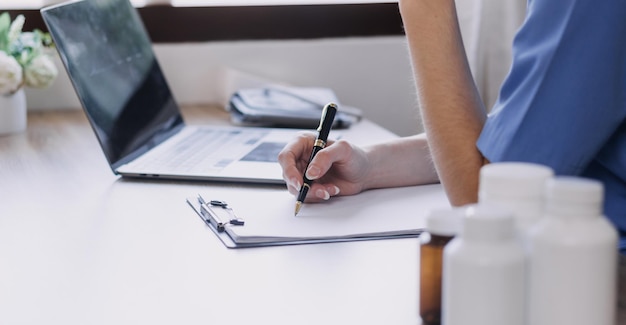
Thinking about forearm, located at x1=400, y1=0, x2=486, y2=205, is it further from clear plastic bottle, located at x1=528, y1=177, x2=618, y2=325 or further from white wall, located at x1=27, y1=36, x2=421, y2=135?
white wall, located at x1=27, y1=36, x2=421, y2=135

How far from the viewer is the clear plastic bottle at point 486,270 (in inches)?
26.4

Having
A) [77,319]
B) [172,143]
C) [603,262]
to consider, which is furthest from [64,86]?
[603,262]

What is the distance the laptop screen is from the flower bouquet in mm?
244

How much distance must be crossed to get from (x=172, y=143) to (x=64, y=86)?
55cm

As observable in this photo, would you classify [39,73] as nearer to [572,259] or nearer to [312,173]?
[312,173]

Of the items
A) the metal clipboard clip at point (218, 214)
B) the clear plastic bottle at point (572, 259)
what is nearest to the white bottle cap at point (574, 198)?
the clear plastic bottle at point (572, 259)

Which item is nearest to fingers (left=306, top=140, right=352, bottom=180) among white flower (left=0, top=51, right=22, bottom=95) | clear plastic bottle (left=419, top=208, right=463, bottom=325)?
clear plastic bottle (left=419, top=208, right=463, bottom=325)

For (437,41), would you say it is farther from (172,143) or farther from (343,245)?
(172,143)

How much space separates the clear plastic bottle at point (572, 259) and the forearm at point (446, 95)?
0.49m

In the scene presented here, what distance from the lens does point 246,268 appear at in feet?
3.62

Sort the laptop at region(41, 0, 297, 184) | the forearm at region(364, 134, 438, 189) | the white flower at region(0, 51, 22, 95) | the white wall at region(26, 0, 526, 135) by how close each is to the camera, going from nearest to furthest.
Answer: the forearm at region(364, 134, 438, 189) → the laptop at region(41, 0, 297, 184) → the white flower at region(0, 51, 22, 95) → the white wall at region(26, 0, 526, 135)

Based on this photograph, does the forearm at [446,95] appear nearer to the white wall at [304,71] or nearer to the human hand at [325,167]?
the human hand at [325,167]

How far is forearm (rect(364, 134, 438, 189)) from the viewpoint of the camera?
1480 millimetres

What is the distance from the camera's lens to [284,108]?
2045 millimetres
